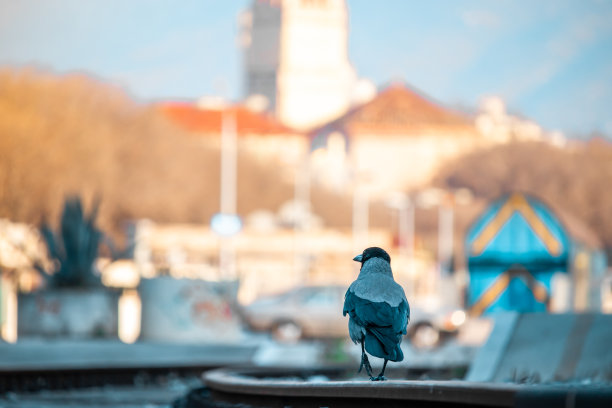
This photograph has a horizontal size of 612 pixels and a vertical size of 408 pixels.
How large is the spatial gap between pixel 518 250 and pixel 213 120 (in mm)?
145892

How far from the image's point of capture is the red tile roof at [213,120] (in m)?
160

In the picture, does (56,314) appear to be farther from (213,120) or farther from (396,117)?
(396,117)

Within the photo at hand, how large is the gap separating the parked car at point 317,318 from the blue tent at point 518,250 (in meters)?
15.2

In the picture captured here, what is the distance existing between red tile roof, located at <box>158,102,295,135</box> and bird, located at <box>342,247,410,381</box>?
484ft

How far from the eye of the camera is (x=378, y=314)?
720 centimetres

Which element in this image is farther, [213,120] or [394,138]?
[394,138]

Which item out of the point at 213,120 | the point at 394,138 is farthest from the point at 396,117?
the point at 213,120

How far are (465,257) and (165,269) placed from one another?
976 cm

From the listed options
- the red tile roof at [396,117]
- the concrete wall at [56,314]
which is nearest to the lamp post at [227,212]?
the concrete wall at [56,314]

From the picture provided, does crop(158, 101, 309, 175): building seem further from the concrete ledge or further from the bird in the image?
the bird

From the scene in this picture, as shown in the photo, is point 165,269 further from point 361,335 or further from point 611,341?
point 361,335

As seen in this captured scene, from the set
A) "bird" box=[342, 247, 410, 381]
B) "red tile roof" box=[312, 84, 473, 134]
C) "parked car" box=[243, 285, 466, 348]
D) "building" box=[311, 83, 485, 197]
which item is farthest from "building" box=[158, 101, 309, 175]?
"bird" box=[342, 247, 410, 381]

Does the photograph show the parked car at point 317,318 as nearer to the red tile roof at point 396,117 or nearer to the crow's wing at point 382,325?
the crow's wing at point 382,325

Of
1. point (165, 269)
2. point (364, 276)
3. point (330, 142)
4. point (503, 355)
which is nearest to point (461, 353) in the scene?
point (165, 269)
